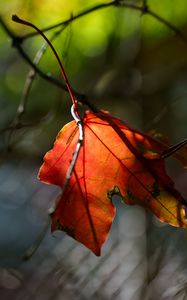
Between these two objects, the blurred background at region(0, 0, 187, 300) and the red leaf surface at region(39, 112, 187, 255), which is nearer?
the red leaf surface at region(39, 112, 187, 255)

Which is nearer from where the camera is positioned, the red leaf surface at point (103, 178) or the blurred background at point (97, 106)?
the red leaf surface at point (103, 178)

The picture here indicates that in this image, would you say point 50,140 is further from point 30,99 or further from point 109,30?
point 109,30

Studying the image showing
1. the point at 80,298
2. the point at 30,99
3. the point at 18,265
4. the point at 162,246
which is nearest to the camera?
the point at 80,298

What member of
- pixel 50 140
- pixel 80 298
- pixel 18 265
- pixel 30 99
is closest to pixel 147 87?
pixel 50 140

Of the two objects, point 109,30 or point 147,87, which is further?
point 147,87

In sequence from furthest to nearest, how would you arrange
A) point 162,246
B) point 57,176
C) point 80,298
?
point 162,246, point 80,298, point 57,176
